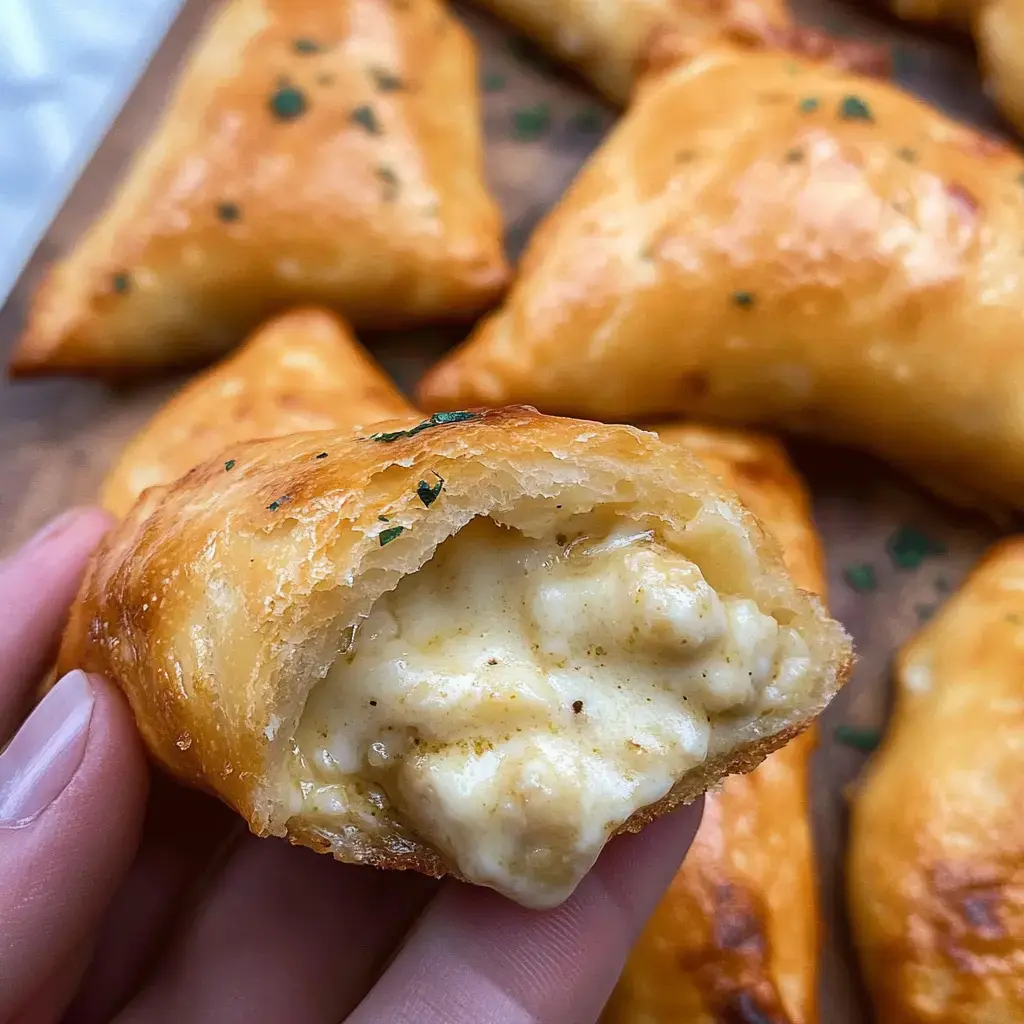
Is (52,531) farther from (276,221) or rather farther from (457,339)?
(457,339)

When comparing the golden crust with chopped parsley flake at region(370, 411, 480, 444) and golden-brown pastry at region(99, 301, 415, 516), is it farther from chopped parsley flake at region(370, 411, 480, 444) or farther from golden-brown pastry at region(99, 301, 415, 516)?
chopped parsley flake at region(370, 411, 480, 444)

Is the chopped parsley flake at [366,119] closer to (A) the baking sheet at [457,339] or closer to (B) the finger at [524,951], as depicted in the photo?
(A) the baking sheet at [457,339]

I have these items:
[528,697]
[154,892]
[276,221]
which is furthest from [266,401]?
[528,697]

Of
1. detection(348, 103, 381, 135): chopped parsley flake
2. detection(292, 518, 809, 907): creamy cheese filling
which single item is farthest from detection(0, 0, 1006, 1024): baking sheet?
detection(292, 518, 809, 907): creamy cheese filling

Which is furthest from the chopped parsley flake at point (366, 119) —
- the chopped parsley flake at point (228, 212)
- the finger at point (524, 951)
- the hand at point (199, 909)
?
the finger at point (524, 951)

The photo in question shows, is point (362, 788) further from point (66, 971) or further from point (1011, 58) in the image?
point (1011, 58)

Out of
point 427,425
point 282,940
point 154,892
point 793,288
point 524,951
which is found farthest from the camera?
point 793,288

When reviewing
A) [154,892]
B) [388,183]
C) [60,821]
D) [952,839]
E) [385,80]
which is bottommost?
[154,892]

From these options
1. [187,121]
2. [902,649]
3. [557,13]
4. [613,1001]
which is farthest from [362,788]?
[557,13]
